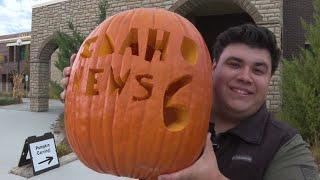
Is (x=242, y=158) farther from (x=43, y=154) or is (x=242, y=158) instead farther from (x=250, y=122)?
(x=43, y=154)

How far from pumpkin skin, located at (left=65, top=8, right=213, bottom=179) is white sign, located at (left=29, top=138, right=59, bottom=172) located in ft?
18.6

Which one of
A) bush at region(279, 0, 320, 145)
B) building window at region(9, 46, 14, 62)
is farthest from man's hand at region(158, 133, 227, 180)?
building window at region(9, 46, 14, 62)

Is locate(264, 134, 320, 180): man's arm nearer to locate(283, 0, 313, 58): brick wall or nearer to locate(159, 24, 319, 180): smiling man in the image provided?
locate(159, 24, 319, 180): smiling man

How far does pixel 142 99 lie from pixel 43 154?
6.19 m

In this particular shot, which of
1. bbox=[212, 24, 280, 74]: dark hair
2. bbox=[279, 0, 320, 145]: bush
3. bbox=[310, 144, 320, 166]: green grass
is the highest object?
bbox=[212, 24, 280, 74]: dark hair

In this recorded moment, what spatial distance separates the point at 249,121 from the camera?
1.70m

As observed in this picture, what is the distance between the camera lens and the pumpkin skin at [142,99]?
139 centimetres

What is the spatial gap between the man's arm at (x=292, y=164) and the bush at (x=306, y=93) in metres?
6.24

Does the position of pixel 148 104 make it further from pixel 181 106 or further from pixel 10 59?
pixel 10 59

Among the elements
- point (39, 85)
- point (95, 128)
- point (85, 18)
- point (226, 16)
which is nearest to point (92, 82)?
point (95, 128)

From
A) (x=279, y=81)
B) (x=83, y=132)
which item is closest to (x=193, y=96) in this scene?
(x=83, y=132)

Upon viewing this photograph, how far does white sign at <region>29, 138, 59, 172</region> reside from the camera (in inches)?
273

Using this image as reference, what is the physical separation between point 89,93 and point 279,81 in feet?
28.0

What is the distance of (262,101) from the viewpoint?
5.65ft
